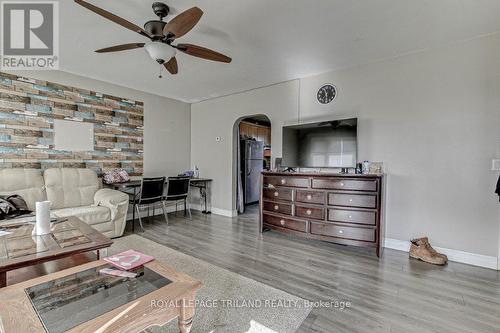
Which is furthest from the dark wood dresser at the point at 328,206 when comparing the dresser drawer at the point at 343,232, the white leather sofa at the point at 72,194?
the white leather sofa at the point at 72,194

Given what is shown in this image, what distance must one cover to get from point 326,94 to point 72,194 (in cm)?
429

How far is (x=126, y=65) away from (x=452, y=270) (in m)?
4.98

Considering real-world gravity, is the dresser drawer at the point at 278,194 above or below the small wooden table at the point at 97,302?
above

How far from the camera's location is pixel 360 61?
3.44 metres

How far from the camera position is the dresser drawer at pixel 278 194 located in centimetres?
369

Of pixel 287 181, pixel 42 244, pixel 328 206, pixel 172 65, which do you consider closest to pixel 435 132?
pixel 328 206

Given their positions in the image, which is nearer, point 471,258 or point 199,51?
point 199,51

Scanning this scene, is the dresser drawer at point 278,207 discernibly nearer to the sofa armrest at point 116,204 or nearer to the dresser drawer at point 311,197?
the dresser drawer at point 311,197

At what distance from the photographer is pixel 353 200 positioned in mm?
3150

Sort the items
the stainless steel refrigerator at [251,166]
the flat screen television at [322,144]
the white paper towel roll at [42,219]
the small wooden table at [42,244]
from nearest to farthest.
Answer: the small wooden table at [42,244] < the white paper towel roll at [42,219] < the flat screen television at [322,144] < the stainless steel refrigerator at [251,166]

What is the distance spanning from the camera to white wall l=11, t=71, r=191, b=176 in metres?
4.92

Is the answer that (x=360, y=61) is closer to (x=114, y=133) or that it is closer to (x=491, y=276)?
(x=491, y=276)

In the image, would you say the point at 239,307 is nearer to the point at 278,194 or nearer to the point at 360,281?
the point at 360,281

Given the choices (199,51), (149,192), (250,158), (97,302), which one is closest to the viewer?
(97,302)
